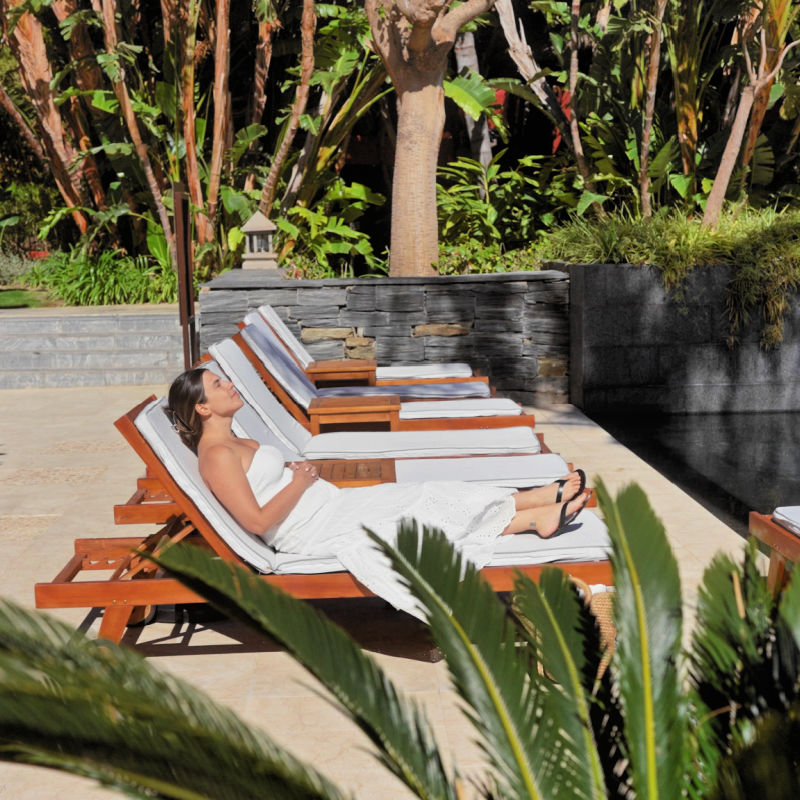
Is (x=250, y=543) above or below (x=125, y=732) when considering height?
below

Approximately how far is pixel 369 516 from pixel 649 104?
27.8 ft

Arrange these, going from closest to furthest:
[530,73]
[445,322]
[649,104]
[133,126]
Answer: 1. [445,322]
2. [649,104]
3. [530,73]
4. [133,126]

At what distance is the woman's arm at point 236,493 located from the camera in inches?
144

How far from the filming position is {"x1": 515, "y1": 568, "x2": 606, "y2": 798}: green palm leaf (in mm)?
1761

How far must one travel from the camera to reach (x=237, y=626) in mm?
4121

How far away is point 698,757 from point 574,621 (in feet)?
1.07

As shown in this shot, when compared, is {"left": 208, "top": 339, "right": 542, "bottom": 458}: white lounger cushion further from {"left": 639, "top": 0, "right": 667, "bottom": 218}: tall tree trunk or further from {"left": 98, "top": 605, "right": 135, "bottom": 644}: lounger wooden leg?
{"left": 639, "top": 0, "right": 667, "bottom": 218}: tall tree trunk

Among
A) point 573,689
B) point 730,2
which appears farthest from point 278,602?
point 730,2

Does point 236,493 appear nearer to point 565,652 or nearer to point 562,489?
point 562,489

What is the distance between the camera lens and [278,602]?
176cm

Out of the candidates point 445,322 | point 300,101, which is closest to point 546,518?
point 445,322

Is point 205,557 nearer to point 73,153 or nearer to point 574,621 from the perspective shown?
point 574,621

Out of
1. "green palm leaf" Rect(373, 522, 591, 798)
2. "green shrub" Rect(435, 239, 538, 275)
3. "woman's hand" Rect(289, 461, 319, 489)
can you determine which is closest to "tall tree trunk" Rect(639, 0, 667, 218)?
"green shrub" Rect(435, 239, 538, 275)

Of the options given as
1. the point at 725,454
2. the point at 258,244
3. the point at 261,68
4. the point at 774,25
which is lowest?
the point at 725,454
